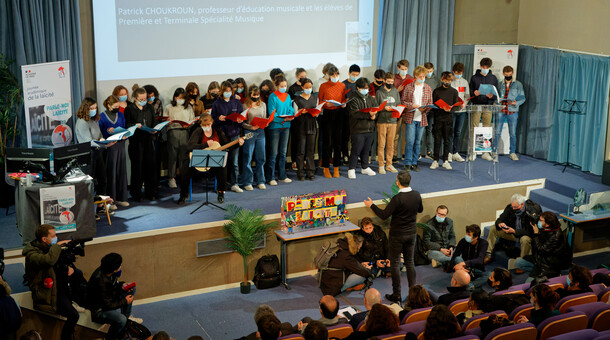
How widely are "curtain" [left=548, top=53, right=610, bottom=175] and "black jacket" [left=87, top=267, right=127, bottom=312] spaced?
742 cm

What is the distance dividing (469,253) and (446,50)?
4.37 metres

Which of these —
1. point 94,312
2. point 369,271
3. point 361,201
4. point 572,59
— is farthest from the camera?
point 572,59

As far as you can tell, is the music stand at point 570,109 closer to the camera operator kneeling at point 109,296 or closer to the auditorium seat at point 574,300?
the auditorium seat at point 574,300

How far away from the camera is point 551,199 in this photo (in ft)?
32.0

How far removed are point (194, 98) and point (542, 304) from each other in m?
5.41

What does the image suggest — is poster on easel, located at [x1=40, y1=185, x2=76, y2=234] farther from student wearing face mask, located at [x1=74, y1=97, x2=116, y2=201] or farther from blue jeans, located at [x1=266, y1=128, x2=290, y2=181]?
blue jeans, located at [x1=266, y1=128, x2=290, y2=181]

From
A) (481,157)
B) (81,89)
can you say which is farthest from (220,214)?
(481,157)

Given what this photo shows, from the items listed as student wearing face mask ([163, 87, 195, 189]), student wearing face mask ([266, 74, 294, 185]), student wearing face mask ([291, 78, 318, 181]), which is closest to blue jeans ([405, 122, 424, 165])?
student wearing face mask ([291, 78, 318, 181])

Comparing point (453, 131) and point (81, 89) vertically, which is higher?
point (81, 89)

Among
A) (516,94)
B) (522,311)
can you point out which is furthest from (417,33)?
(522,311)

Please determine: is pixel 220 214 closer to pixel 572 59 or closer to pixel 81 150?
pixel 81 150

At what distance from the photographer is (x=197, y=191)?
370 inches

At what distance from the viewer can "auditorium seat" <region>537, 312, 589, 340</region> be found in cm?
526

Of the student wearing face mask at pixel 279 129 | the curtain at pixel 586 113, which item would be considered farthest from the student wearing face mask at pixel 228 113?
the curtain at pixel 586 113
